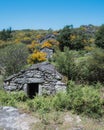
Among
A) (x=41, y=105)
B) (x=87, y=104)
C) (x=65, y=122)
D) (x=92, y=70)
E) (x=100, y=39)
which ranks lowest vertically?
(x=65, y=122)

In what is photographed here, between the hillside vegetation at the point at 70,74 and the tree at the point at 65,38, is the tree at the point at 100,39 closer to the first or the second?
the hillside vegetation at the point at 70,74

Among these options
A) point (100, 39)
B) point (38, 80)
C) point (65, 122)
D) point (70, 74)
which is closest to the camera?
point (65, 122)

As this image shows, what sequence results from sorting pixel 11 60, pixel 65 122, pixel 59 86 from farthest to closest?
pixel 11 60 → pixel 59 86 → pixel 65 122

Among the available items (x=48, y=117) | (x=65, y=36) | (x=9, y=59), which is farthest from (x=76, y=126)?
(x=65, y=36)

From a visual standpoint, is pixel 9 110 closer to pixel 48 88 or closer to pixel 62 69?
pixel 48 88

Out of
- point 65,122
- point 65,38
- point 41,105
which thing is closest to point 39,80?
point 41,105

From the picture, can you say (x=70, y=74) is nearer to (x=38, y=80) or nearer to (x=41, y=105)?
(x=38, y=80)

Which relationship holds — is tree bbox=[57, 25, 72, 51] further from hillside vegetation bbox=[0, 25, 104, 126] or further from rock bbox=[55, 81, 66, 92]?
rock bbox=[55, 81, 66, 92]

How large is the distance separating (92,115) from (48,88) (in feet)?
20.5

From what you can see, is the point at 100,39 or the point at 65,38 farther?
the point at 65,38

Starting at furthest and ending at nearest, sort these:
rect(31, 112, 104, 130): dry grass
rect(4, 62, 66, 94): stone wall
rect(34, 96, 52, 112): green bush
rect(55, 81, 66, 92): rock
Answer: rect(4, 62, 66, 94): stone wall
rect(55, 81, 66, 92): rock
rect(34, 96, 52, 112): green bush
rect(31, 112, 104, 130): dry grass

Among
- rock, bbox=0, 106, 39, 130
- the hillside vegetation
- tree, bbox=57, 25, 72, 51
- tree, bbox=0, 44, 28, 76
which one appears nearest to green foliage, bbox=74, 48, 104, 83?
the hillside vegetation

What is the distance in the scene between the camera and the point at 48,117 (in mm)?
8758

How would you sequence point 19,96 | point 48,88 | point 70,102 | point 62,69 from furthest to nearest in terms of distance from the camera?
point 62,69
point 48,88
point 19,96
point 70,102
